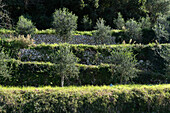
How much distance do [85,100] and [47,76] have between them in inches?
193

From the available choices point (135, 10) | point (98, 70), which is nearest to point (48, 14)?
point (135, 10)

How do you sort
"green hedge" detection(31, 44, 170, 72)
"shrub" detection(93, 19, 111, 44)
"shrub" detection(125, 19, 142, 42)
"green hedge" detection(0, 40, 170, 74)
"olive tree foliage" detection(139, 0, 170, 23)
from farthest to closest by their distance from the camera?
"olive tree foliage" detection(139, 0, 170, 23)
"shrub" detection(125, 19, 142, 42)
"shrub" detection(93, 19, 111, 44)
"green hedge" detection(31, 44, 170, 72)
"green hedge" detection(0, 40, 170, 74)

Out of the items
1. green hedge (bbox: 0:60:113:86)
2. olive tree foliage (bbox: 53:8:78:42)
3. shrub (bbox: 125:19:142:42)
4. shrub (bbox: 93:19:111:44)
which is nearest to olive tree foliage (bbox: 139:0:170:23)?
shrub (bbox: 125:19:142:42)

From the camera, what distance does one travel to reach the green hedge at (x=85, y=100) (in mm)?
7027

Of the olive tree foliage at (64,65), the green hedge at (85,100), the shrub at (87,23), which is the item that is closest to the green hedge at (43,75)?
the olive tree foliage at (64,65)

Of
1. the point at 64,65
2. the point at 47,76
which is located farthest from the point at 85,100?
the point at 47,76

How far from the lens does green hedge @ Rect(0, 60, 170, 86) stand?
37.2ft

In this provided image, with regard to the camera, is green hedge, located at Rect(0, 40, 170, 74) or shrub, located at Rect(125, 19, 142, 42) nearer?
green hedge, located at Rect(0, 40, 170, 74)

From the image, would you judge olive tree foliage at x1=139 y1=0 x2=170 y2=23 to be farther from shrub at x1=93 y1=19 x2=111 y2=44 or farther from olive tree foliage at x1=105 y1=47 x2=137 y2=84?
olive tree foliage at x1=105 y1=47 x2=137 y2=84

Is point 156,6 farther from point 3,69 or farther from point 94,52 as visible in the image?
point 3,69

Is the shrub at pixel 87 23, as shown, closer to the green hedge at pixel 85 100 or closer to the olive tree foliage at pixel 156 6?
the olive tree foliage at pixel 156 6

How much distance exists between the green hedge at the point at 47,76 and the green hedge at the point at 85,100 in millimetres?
3561

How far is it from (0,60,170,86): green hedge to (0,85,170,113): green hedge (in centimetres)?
356

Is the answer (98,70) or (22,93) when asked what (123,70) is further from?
(22,93)
